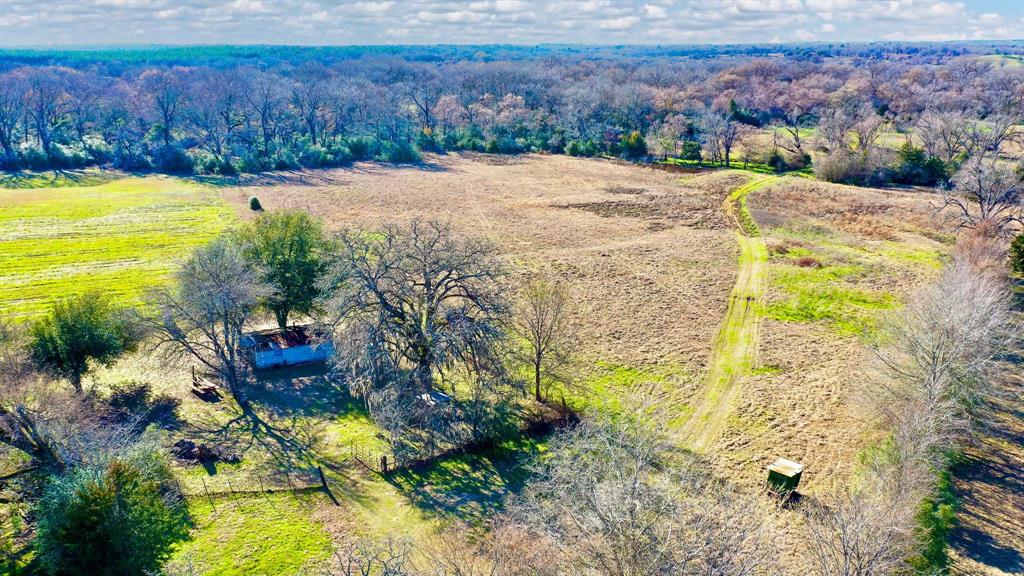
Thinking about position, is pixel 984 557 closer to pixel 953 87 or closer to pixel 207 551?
pixel 207 551

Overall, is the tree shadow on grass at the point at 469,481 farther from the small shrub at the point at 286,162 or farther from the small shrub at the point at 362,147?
the small shrub at the point at 362,147

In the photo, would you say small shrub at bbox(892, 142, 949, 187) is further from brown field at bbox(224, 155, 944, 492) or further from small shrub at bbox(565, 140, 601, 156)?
small shrub at bbox(565, 140, 601, 156)

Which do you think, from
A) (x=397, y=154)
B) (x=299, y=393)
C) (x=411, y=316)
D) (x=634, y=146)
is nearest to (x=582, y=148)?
(x=634, y=146)

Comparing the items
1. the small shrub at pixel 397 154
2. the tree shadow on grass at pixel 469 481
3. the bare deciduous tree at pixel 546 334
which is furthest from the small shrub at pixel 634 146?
the tree shadow on grass at pixel 469 481

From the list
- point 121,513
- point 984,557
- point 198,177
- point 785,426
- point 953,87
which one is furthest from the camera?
point 953,87

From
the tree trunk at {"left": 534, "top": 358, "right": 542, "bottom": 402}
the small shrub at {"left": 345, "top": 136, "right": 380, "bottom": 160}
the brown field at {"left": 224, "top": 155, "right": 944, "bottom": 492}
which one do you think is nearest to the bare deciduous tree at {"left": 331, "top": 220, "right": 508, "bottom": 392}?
the tree trunk at {"left": 534, "top": 358, "right": 542, "bottom": 402}

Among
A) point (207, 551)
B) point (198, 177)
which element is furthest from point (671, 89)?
point (207, 551)
